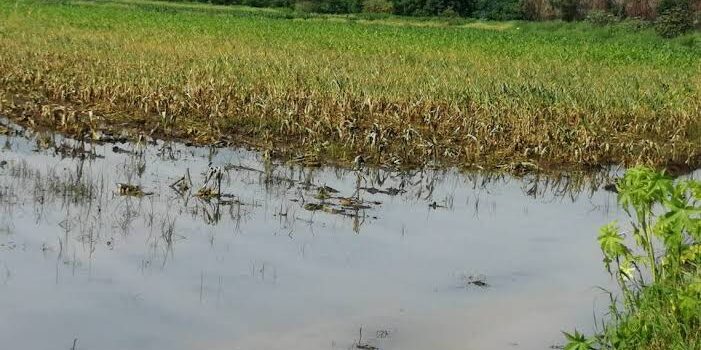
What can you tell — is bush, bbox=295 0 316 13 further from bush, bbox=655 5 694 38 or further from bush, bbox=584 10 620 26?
bush, bbox=655 5 694 38

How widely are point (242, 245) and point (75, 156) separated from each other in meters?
4.10

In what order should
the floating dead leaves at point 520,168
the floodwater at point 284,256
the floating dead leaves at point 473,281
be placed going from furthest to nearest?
the floating dead leaves at point 520,168
the floating dead leaves at point 473,281
the floodwater at point 284,256

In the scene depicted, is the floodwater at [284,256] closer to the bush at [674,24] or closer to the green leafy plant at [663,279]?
the green leafy plant at [663,279]

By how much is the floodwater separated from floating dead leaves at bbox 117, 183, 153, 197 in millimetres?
66

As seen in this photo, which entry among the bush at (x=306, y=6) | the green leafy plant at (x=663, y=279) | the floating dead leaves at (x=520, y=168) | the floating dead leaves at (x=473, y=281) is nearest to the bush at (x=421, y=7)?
the bush at (x=306, y=6)

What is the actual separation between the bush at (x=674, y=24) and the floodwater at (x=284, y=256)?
1399 inches

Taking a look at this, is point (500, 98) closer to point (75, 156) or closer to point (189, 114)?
point (189, 114)

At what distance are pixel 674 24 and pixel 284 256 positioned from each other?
40690 mm

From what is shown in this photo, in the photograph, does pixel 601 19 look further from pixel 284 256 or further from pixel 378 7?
pixel 284 256

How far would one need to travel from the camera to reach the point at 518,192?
37.1 ft

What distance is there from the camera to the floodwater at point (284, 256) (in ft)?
20.9

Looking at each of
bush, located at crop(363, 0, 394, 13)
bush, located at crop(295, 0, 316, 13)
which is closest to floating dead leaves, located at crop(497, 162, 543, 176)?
bush, located at crop(295, 0, 316, 13)

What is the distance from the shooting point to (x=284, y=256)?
8047mm

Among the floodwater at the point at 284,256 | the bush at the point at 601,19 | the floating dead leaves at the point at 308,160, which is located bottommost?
the floodwater at the point at 284,256
